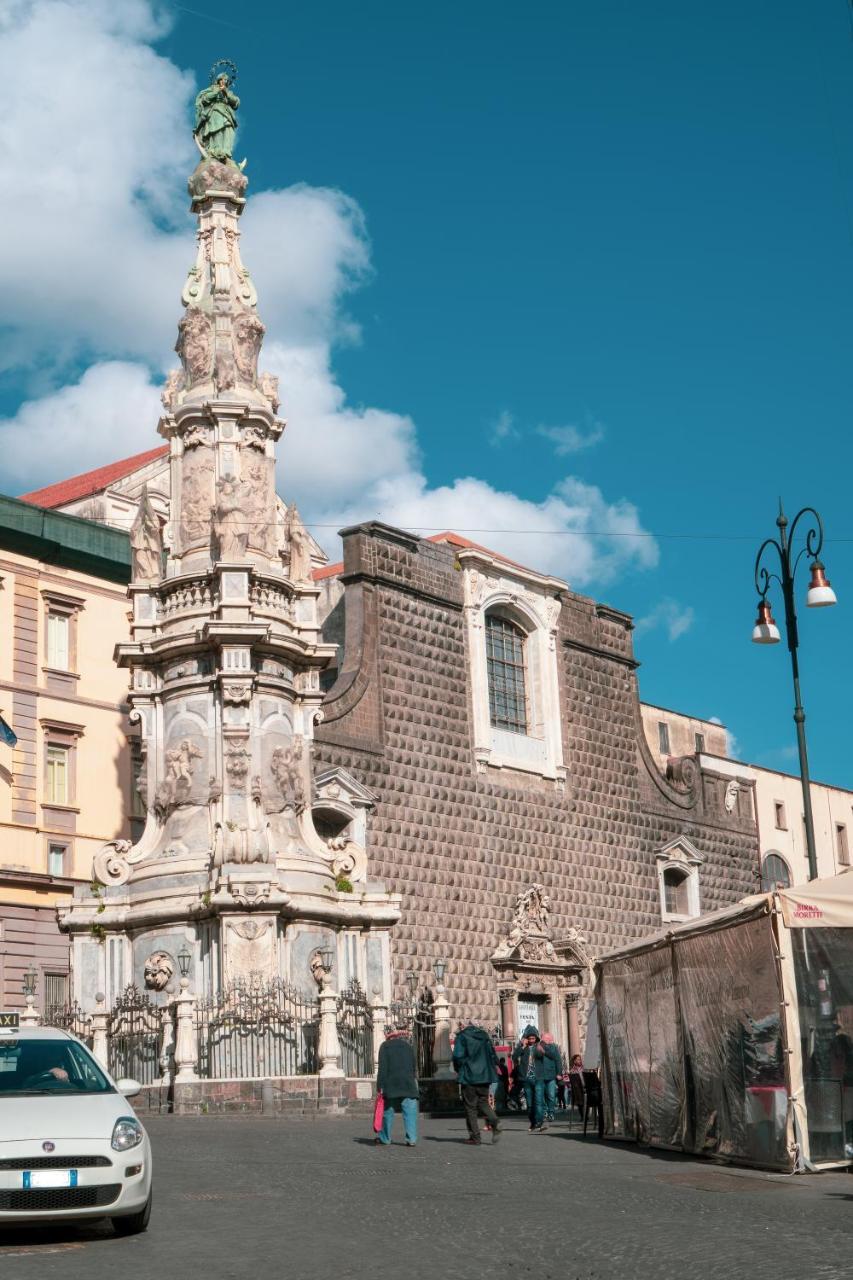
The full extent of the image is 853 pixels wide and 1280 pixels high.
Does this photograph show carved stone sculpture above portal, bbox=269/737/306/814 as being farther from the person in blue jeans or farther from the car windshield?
the car windshield

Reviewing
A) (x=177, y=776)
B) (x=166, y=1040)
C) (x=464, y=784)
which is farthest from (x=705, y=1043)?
(x=464, y=784)

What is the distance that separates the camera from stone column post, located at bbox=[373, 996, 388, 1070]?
2409 cm

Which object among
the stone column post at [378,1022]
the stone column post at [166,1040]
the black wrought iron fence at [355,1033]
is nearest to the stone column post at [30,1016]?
the stone column post at [166,1040]

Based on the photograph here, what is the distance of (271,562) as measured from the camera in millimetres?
27844

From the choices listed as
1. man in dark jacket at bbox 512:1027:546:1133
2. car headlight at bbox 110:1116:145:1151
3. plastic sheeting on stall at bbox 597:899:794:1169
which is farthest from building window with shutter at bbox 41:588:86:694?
car headlight at bbox 110:1116:145:1151

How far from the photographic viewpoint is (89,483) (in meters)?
45.7

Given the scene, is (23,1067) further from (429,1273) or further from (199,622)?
(199,622)

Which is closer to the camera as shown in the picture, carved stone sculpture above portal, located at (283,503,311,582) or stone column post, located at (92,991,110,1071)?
stone column post, located at (92,991,110,1071)

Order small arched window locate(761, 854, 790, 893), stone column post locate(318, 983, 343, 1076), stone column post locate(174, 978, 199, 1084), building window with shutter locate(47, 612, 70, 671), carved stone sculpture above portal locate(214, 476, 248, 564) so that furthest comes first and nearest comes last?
small arched window locate(761, 854, 790, 893) → building window with shutter locate(47, 612, 70, 671) → carved stone sculpture above portal locate(214, 476, 248, 564) → stone column post locate(318, 983, 343, 1076) → stone column post locate(174, 978, 199, 1084)

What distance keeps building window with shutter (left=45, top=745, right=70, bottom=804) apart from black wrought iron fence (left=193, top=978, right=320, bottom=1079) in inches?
561

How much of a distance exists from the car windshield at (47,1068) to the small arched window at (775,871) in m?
40.5

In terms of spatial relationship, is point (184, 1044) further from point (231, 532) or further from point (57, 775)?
point (57, 775)

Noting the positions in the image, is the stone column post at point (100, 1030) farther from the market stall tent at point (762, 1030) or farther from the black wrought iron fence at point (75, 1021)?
the market stall tent at point (762, 1030)

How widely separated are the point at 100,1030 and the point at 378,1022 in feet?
12.9
